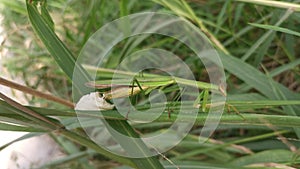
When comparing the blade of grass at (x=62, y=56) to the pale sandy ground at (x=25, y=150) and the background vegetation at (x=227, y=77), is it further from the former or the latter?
the pale sandy ground at (x=25, y=150)

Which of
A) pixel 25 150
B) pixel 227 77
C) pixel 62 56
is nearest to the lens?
pixel 62 56

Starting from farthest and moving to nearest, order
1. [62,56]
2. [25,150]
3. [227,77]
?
[25,150] < [227,77] < [62,56]

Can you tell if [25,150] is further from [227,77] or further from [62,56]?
[62,56]

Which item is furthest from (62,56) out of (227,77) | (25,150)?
(25,150)

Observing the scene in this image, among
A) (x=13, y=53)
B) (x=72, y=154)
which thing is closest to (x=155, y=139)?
(x=72, y=154)

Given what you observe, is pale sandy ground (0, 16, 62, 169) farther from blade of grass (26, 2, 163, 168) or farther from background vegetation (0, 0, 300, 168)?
blade of grass (26, 2, 163, 168)

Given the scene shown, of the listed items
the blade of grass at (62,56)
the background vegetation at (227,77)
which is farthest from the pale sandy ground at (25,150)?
the blade of grass at (62,56)

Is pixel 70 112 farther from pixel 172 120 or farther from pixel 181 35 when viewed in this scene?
pixel 181 35

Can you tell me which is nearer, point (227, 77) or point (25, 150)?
point (227, 77)
